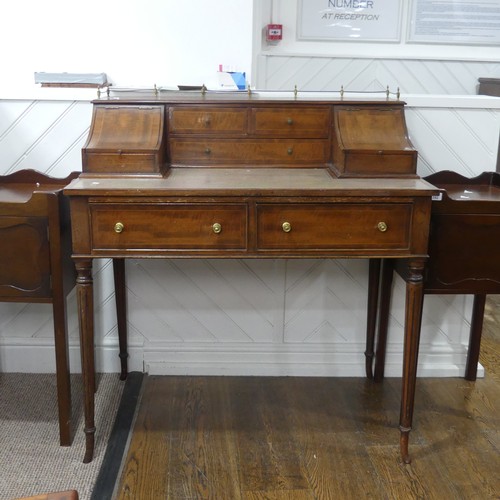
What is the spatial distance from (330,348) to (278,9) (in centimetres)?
258

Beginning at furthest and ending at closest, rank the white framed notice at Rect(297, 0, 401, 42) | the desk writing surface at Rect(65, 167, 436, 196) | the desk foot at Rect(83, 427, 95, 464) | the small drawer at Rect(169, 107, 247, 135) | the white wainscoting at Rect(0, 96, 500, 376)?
the white framed notice at Rect(297, 0, 401, 42)
the white wainscoting at Rect(0, 96, 500, 376)
the small drawer at Rect(169, 107, 247, 135)
the desk foot at Rect(83, 427, 95, 464)
the desk writing surface at Rect(65, 167, 436, 196)

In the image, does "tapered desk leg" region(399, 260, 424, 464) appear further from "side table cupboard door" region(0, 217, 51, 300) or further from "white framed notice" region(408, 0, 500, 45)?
"white framed notice" region(408, 0, 500, 45)

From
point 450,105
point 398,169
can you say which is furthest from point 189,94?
point 450,105

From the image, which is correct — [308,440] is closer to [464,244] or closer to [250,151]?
[464,244]

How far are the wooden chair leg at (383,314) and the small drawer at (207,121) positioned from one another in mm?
718

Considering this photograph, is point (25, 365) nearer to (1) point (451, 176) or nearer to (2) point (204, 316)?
(2) point (204, 316)

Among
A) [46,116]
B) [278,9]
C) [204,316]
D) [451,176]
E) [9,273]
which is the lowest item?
[204,316]

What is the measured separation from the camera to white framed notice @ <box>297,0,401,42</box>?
14.1 ft

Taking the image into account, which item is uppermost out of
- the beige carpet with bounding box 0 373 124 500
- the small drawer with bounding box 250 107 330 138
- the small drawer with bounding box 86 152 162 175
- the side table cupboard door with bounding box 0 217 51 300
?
the small drawer with bounding box 250 107 330 138

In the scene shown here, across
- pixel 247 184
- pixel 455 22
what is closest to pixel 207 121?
pixel 247 184

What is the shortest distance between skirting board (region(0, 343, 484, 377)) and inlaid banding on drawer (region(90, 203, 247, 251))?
0.78 meters

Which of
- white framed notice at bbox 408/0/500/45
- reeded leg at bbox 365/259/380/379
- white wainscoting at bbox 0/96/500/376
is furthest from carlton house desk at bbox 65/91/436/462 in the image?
white framed notice at bbox 408/0/500/45

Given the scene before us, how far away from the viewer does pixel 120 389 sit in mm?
2432

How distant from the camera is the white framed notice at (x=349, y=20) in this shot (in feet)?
14.1
